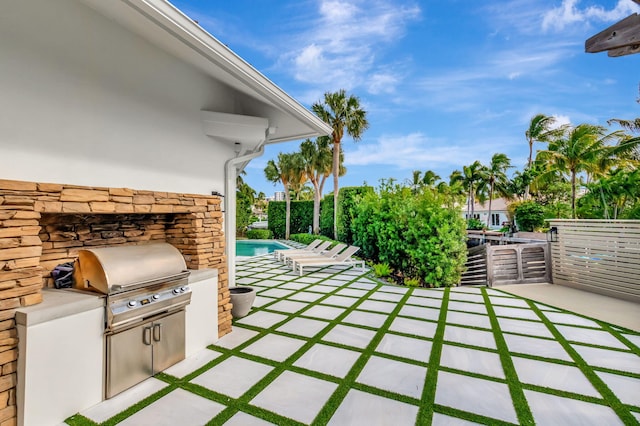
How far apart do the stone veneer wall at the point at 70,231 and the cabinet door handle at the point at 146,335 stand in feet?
3.12

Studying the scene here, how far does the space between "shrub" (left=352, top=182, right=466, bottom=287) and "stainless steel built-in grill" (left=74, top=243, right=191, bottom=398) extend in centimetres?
602

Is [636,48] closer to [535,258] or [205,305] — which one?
[205,305]

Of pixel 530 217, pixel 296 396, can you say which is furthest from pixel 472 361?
pixel 530 217

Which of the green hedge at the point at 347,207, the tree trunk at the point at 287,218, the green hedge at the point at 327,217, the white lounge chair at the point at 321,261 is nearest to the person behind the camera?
the white lounge chair at the point at 321,261

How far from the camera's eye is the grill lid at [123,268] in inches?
111

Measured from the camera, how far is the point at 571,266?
24.4 ft

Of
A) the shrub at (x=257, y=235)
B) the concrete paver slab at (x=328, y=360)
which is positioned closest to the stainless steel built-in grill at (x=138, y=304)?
the concrete paver slab at (x=328, y=360)

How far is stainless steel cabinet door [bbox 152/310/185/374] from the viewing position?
3.25 m

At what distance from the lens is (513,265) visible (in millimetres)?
7863

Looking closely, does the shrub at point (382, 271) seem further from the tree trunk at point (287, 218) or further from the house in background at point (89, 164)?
the tree trunk at point (287, 218)

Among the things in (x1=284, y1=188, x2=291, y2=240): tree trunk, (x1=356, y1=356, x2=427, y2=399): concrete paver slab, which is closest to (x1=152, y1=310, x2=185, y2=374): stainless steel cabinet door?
(x1=356, y1=356, x2=427, y2=399): concrete paver slab

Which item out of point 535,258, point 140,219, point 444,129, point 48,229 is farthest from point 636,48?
point 444,129

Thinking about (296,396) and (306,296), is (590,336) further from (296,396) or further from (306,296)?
(306,296)

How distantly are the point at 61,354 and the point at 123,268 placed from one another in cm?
81
